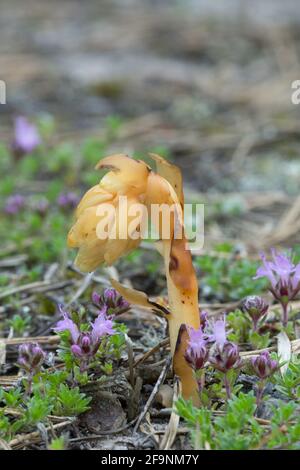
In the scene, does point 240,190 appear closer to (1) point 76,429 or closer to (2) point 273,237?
(2) point 273,237

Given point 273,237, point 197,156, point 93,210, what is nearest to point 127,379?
point 93,210

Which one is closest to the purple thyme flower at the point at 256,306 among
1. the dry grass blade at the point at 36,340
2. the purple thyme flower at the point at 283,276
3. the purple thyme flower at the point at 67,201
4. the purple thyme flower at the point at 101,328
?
the purple thyme flower at the point at 283,276

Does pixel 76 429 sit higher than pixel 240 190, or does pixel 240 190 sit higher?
pixel 240 190

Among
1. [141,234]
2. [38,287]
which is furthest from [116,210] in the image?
[38,287]

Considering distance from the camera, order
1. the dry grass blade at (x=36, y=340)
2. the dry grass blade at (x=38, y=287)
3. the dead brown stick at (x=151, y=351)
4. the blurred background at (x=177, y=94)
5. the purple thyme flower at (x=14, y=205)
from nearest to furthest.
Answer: the dead brown stick at (x=151, y=351)
the dry grass blade at (x=36, y=340)
the dry grass blade at (x=38, y=287)
the purple thyme flower at (x=14, y=205)
the blurred background at (x=177, y=94)

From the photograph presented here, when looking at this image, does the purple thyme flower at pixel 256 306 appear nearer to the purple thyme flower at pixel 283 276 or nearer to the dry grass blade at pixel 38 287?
the purple thyme flower at pixel 283 276
